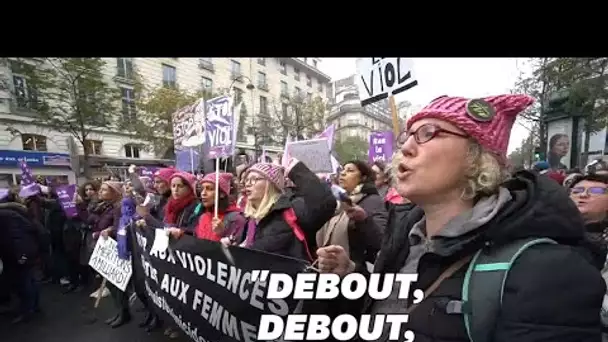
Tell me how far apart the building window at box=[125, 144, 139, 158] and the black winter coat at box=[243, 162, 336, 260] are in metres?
13.2

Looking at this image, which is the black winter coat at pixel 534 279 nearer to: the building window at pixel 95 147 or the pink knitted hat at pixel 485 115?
the pink knitted hat at pixel 485 115

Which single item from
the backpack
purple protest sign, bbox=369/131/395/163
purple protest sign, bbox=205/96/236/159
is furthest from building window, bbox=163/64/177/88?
the backpack

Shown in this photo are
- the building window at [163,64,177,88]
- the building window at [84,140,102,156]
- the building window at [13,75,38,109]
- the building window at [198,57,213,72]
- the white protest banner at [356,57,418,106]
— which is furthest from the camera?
the building window at [198,57,213,72]

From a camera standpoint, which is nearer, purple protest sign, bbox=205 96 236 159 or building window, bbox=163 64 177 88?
purple protest sign, bbox=205 96 236 159

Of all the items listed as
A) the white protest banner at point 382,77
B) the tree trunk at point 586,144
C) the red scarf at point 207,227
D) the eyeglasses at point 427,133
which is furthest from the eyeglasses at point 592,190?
the tree trunk at point 586,144

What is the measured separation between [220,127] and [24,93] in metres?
8.73

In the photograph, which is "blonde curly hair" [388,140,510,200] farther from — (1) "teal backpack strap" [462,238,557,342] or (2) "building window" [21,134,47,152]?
(2) "building window" [21,134,47,152]

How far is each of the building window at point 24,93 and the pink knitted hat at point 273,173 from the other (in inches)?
368

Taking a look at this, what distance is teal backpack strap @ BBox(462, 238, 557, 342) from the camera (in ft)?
2.44

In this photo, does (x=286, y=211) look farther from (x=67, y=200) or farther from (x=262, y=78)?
(x=262, y=78)

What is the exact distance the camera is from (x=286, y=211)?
6.68ft

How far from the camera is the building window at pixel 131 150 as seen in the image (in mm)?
13548
